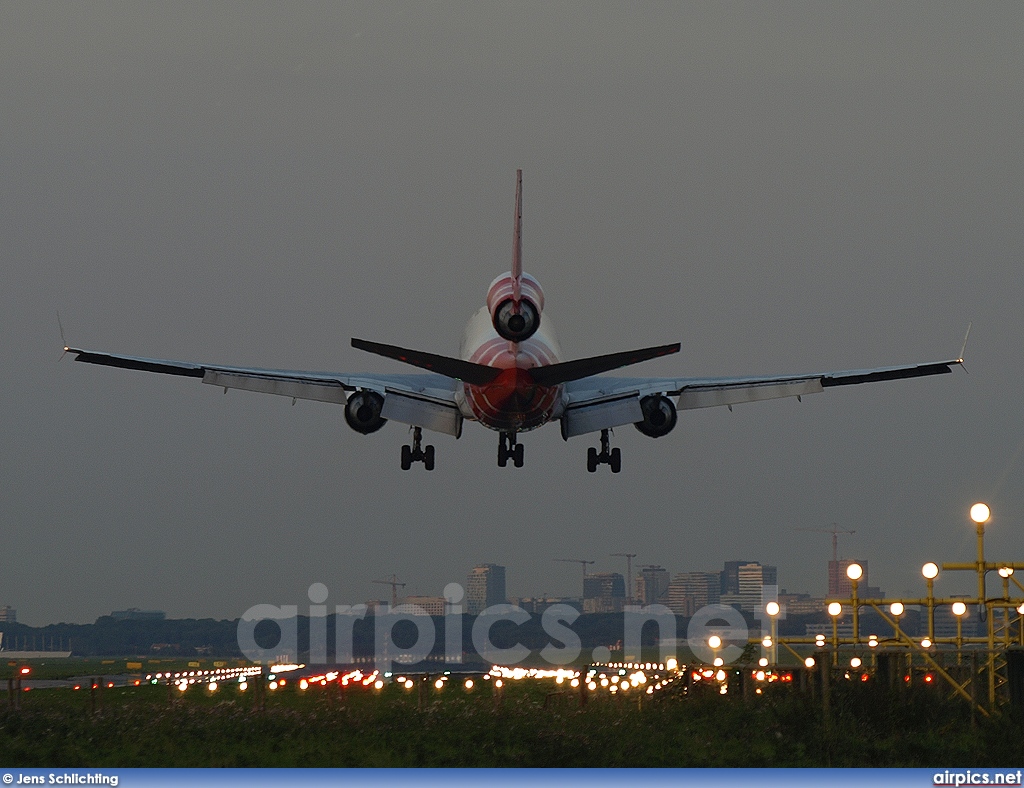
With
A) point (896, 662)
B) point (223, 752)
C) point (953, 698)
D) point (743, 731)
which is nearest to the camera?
point (223, 752)

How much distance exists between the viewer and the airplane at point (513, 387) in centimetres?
4412

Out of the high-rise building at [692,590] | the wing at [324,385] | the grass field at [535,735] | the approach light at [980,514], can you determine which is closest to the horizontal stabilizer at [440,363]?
the wing at [324,385]

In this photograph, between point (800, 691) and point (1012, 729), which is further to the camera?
point (800, 691)

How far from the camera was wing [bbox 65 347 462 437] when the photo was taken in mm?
49250

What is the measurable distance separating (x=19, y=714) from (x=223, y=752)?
1004 centimetres

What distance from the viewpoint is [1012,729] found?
3562cm

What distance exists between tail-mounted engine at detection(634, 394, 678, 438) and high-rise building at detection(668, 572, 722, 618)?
95100mm

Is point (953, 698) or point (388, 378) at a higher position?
point (388, 378)

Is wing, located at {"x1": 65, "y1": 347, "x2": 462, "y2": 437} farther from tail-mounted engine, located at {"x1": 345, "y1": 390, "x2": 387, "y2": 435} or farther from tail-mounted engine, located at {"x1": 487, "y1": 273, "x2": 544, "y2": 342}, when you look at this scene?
tail-mounted engine, located at {"x1": 487, "y1": 273, "x2": 544, "y2": 342}

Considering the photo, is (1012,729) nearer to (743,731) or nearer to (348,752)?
(743,731)

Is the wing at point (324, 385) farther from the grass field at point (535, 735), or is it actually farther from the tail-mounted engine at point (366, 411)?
the grass field at point (535, 735)

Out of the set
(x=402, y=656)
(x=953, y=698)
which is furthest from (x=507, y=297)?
(x=402, y=656)

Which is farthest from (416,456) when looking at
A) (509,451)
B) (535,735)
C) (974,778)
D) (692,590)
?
(692,590)

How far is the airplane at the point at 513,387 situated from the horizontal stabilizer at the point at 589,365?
0.23 ft
